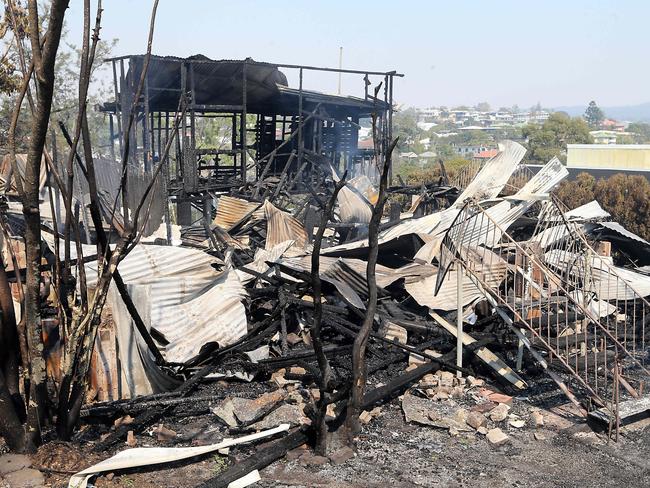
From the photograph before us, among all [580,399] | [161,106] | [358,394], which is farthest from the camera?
[161,106]

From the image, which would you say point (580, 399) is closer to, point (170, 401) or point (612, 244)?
point (170, 401)

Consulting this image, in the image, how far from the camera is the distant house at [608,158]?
93.6 feet

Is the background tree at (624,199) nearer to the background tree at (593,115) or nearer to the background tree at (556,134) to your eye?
the background tree at (556,134)

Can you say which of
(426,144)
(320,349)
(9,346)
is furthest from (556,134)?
(426,144)

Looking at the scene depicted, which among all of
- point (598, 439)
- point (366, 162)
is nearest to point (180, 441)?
point (598, 439)

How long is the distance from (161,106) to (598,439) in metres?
15.7

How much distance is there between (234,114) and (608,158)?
20382 mm

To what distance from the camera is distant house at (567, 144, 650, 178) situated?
28.5 metres

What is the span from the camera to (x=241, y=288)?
7.98m

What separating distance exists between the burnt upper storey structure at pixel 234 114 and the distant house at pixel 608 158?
1222 cm

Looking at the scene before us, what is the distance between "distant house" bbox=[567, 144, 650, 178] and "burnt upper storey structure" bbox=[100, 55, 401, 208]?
481 inches

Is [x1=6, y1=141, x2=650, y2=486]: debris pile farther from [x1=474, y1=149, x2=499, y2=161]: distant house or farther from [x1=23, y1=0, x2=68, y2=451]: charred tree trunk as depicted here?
[x1=474, y1=149, x2=499, y2=161]: distant house

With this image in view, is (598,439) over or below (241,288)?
below

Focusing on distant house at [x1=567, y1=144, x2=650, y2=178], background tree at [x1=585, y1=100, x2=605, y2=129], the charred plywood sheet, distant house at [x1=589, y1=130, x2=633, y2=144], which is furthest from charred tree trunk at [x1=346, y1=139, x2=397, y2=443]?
background tree at [x1=585, y1=100, x2=605, y2=129]
